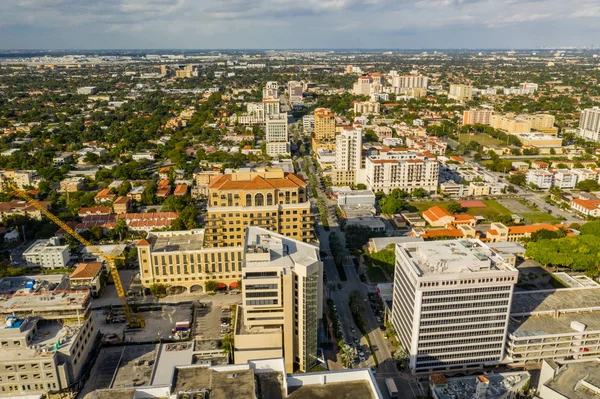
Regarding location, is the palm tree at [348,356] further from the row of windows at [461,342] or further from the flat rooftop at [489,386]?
the flat rooftop at [489,386]

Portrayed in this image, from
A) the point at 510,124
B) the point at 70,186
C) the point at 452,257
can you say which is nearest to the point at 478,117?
the point at 510,124

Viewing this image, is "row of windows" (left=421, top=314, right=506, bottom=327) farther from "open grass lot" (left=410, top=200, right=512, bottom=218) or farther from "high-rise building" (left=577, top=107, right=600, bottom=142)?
"high-rise building" (left=577, top=107, right=600, bottom=142)

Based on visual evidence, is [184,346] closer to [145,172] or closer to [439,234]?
[439,234]

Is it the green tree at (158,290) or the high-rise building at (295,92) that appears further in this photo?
the high-rise building at (295,92)

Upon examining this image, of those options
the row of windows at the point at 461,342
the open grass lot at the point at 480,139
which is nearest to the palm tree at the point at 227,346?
the row of windows at the point at 461,342

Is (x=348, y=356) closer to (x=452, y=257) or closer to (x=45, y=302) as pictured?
(x=452, y=257)

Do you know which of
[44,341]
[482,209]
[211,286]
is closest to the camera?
[44,341]

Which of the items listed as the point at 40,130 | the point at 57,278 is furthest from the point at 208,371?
the point at 40,130
